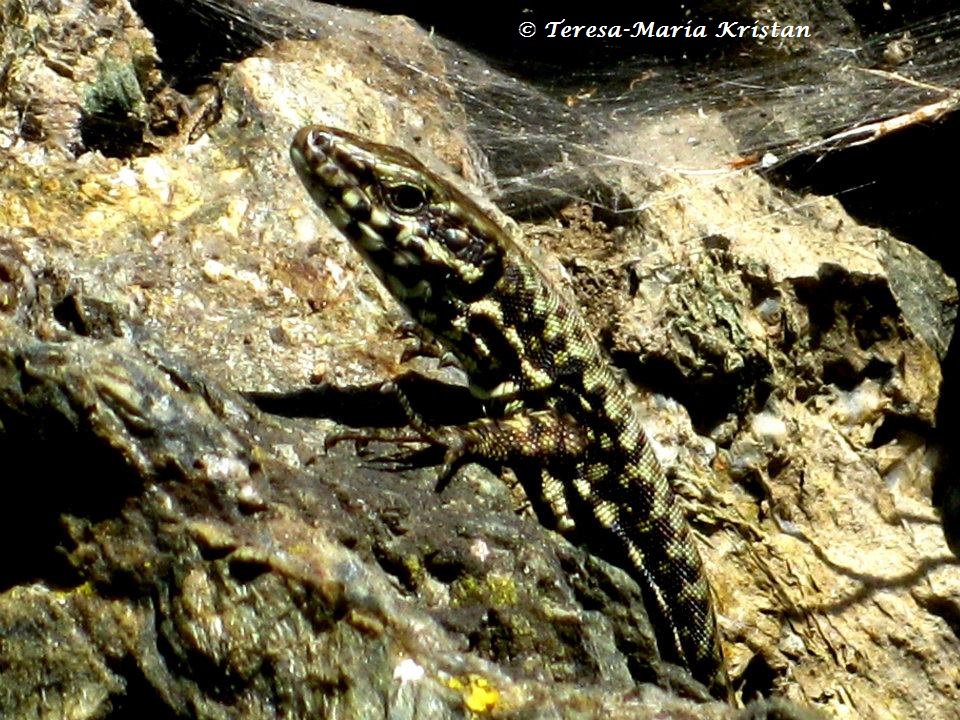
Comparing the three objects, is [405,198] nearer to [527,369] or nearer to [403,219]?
[403,219]

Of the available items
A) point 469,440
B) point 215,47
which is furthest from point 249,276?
point 215,47

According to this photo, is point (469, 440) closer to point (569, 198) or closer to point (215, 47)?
point (569, 198)

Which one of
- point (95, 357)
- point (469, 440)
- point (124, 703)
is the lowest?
point (124, 703)

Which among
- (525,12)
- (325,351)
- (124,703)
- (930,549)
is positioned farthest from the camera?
(525,12)

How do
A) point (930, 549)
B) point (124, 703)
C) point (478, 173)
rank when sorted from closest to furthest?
point (124, 703), point (930, 549), point (478, 173)

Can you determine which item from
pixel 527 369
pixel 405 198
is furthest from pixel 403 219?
pixel 527 369

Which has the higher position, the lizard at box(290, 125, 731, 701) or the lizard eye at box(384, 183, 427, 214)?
the lizard eye at box(384, 183, 427, 214)

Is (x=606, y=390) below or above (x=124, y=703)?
above

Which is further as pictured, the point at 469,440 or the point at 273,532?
the point at 469,440
